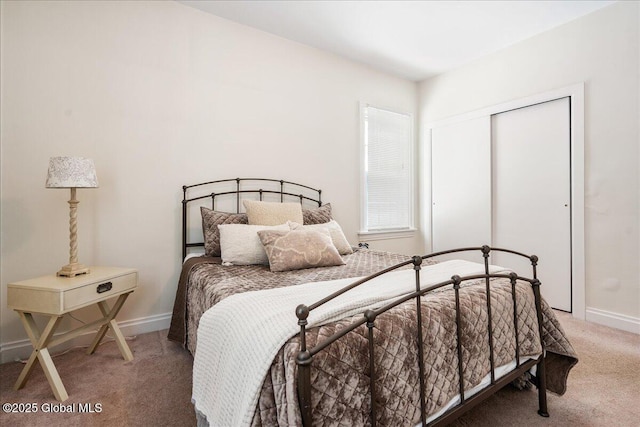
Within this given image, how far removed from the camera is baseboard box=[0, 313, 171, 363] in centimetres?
205

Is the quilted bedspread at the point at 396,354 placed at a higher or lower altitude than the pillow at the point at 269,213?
lower

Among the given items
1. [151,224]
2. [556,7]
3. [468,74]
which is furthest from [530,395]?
[468,74]

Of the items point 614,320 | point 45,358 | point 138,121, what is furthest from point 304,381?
point 614,320

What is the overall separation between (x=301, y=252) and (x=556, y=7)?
9.81 feet

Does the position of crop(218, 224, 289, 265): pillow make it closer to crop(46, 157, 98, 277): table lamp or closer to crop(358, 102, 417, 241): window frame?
crop(46, 157, 98, 277): table lamp

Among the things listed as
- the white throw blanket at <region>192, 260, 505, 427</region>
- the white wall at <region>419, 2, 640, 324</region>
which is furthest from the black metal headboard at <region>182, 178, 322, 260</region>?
the white wall at <region>419, 2, 640, 324</region>

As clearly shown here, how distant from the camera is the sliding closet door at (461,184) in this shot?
359cm

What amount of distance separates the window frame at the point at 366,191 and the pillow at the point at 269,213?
49.2 inches

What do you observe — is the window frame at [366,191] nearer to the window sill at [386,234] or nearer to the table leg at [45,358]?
the window sill at [386,234]

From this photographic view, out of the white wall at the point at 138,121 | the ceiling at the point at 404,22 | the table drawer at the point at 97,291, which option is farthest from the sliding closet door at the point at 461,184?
the table drawer at the point at 97,291

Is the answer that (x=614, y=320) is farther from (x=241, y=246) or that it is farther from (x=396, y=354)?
(x=241, y=246)

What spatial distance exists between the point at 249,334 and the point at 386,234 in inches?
123

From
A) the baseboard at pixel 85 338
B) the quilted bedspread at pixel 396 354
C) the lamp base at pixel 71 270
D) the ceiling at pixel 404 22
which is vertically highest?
the ceiling at pixel 404 22

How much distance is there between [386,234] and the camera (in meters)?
3.96
